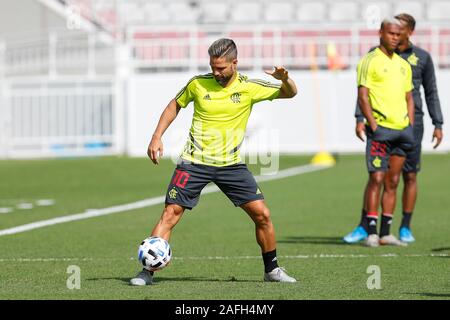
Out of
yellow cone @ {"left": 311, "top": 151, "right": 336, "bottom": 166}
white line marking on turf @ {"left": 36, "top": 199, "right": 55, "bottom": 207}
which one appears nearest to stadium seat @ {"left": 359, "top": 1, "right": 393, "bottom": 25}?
yellow cone @ {"left": 311, "top": 151, "right": 336, "bottom": 166}

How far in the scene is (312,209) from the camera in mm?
16484

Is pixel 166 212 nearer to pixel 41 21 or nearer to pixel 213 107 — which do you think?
pixel 213 107

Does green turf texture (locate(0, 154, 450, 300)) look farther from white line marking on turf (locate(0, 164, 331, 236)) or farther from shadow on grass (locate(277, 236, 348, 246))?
white line marking on turf (locate(0, 164, 331, 236))

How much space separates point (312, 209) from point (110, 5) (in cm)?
2056

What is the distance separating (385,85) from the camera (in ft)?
38.5

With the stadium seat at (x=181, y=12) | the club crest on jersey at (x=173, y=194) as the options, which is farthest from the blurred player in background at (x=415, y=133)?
the stadium seat at (x=181, y=12)

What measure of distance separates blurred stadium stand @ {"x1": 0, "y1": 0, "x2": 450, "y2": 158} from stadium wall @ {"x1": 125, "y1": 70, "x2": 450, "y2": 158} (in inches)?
21.7

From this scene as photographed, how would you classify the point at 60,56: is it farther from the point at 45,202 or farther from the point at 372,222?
the point at 372,222

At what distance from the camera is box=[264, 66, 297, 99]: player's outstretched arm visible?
8.81 m

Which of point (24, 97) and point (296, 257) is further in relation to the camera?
point (24, 97)

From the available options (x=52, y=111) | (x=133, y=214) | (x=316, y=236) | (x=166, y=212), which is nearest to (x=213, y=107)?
(x=166, y=212)

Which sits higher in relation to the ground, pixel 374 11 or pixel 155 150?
pixel 374 11

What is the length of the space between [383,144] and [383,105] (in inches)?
15.3

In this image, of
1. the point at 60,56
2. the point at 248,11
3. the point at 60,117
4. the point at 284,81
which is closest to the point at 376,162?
the point at 284,81
